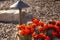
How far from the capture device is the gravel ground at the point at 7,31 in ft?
21.2

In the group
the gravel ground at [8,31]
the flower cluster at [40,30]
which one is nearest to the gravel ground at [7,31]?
the gravel ground at [8,31]

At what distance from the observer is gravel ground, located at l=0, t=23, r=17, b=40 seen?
646cm

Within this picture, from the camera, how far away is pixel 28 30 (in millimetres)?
4160

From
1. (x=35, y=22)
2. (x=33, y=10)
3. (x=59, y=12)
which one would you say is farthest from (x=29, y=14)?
(x=35, y=22)

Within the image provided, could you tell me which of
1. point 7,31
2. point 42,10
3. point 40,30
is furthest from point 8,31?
point 40,30

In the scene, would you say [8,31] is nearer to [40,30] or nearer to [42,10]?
[42,10]

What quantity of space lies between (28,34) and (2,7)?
17.3 ft

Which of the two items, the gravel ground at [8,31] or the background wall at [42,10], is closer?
the gravel ground at [8,31]

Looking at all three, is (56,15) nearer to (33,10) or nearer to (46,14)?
(46,14)

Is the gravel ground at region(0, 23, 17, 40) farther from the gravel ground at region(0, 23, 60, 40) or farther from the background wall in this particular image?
the background wall

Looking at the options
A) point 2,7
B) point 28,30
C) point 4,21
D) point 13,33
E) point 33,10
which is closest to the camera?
point 28,30

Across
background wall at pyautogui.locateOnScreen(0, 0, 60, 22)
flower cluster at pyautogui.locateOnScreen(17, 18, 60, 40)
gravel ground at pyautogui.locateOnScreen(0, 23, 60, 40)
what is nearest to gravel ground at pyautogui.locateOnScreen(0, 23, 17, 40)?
gravel ground at pyautogui.locateOnScreen(0, 23, 60, 40)

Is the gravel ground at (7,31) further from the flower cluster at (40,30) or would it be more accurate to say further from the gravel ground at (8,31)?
the flower cluster at (40,30)

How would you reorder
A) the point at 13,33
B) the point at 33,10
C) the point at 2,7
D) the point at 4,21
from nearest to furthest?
the point at 13,33
the point at 4,21
the point at 33,10
the point at 2,7
